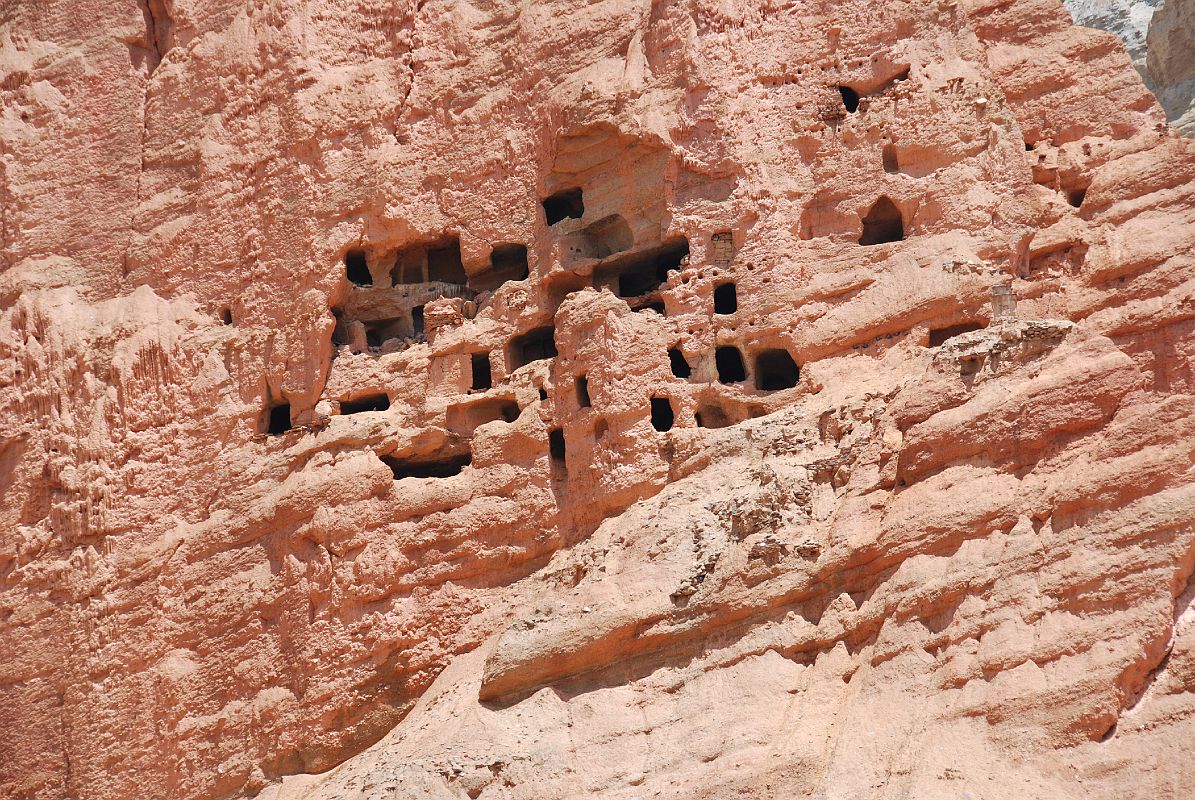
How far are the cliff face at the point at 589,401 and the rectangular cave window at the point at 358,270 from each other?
0.28 meters

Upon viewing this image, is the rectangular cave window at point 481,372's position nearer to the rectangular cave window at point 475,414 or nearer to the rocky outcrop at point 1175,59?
the rectangular cave window at point 475,414

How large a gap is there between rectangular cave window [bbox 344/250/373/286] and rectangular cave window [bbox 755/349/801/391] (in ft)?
15.0

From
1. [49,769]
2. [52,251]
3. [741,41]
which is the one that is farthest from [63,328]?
[741,41]

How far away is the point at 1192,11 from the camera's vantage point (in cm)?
2311

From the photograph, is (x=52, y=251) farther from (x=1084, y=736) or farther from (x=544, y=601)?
(x=1084, y=736)

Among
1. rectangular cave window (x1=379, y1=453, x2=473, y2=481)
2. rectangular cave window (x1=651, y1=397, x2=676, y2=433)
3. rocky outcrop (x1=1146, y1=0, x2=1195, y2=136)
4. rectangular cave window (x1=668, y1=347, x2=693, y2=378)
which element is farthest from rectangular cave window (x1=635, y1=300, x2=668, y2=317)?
rocky outcrop (x1=1146, y1=0, x2=1195, y2=136)

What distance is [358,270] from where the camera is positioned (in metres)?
19.5

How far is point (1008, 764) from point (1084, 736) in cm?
57

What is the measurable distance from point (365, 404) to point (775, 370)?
4.39 m

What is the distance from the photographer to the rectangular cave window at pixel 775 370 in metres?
17.3

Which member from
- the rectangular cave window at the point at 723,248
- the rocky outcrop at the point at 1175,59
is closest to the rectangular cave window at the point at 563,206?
the rectangular cave window at the point at 723,248

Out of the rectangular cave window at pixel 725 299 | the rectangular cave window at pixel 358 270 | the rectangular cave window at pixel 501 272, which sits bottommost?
the rectangular cave window at pixel 725 299

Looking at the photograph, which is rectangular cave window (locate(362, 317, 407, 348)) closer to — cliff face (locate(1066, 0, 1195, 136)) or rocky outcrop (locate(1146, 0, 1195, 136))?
cliff face (locate(1066, 0, 1195, 136))

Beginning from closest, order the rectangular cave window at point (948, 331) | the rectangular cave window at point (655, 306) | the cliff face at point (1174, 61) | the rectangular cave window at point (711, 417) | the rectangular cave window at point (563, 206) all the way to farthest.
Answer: the rectangular cave window at point (948, 331)
the rectangular cave window at point (711, 417)
the rectangular cave window at point (655, 306)
the rectangular cave window at point (563, 206)
the cliff face at point (1174, 61)
